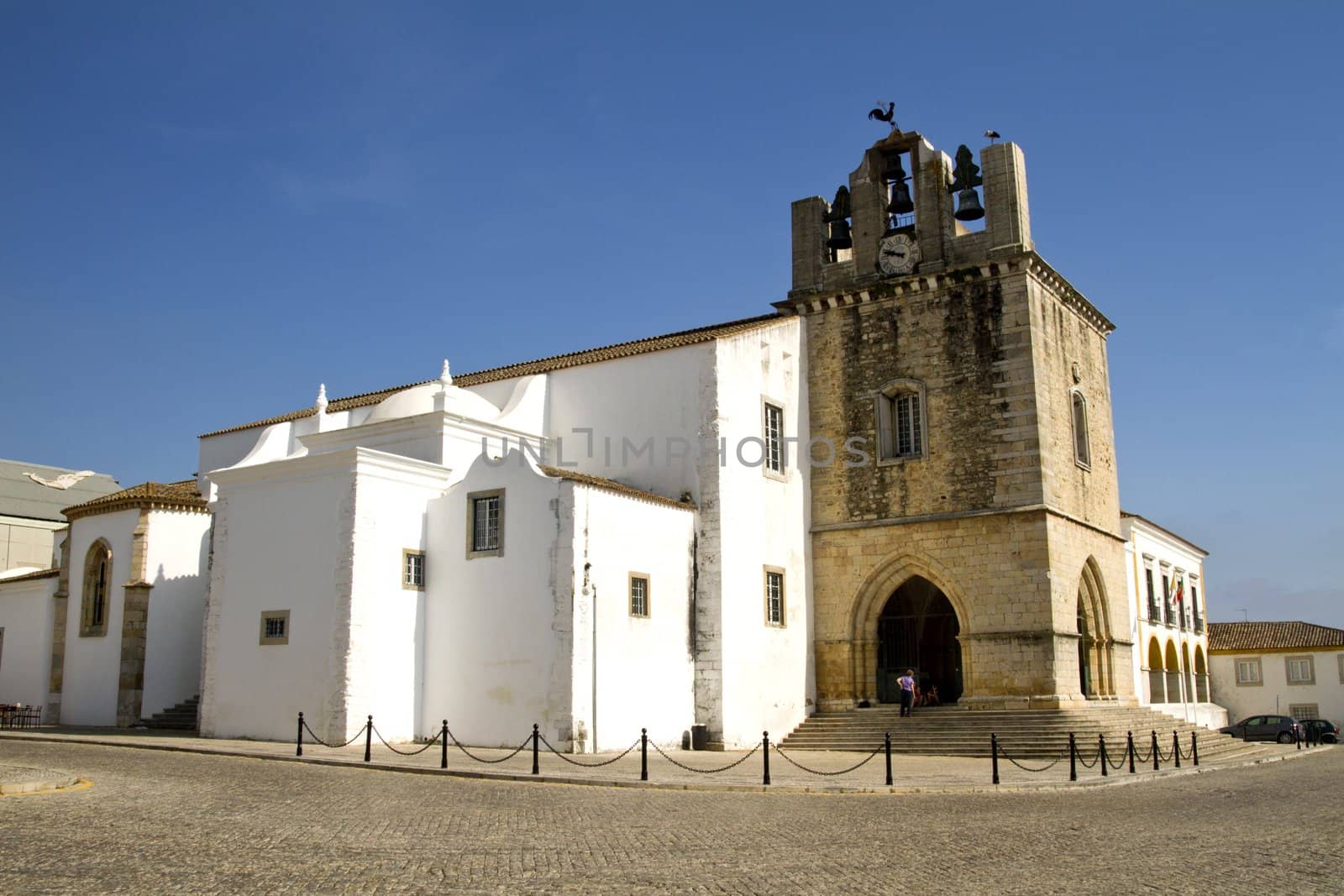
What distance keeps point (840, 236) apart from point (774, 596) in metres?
8.77

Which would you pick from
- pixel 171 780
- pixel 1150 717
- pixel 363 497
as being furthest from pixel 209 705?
pixel 1150 717

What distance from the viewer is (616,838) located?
10625 millimetres

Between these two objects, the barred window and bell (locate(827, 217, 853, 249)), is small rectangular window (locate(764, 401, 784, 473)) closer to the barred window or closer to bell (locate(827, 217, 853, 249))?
bell (locate(827, 217, 853, 249))

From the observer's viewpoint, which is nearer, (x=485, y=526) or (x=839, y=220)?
(x=485, y=526)

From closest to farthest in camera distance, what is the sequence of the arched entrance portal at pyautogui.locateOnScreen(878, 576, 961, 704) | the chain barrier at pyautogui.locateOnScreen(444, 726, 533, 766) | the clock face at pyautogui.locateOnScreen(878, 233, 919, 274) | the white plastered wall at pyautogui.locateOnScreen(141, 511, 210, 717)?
the chain barrier at pyautogui.locateOnScreen(444, 726, 533, 766) → the white plastered wall at pyautogui.locateOnScreen(141, 511, 210, 717) → the clock face at pyautogui.locateOnScreen(878, 233, 919, 274) → the arched entrance portal at pyautogui.locateOnScreen(878, 576, 961, 704)

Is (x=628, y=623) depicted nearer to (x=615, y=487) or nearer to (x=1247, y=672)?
(x=615, y=487)

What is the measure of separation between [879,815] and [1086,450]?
15.1 metres

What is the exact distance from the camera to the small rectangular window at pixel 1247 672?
46.1 m

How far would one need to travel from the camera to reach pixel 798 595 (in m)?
25.2

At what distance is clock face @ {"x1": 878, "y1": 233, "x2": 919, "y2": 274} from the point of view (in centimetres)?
2581

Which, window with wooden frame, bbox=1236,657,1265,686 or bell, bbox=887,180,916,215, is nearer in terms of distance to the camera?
A: bell, bbox=887,180,916,215

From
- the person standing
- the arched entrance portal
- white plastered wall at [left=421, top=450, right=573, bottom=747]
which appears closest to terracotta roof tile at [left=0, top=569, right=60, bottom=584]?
white plastered wall at [left=421, top=450, right=573, bottom=747]

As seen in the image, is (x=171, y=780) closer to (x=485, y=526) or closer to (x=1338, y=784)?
(x=485, y=526)

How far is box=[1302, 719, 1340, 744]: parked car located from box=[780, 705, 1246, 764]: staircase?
1258cm
